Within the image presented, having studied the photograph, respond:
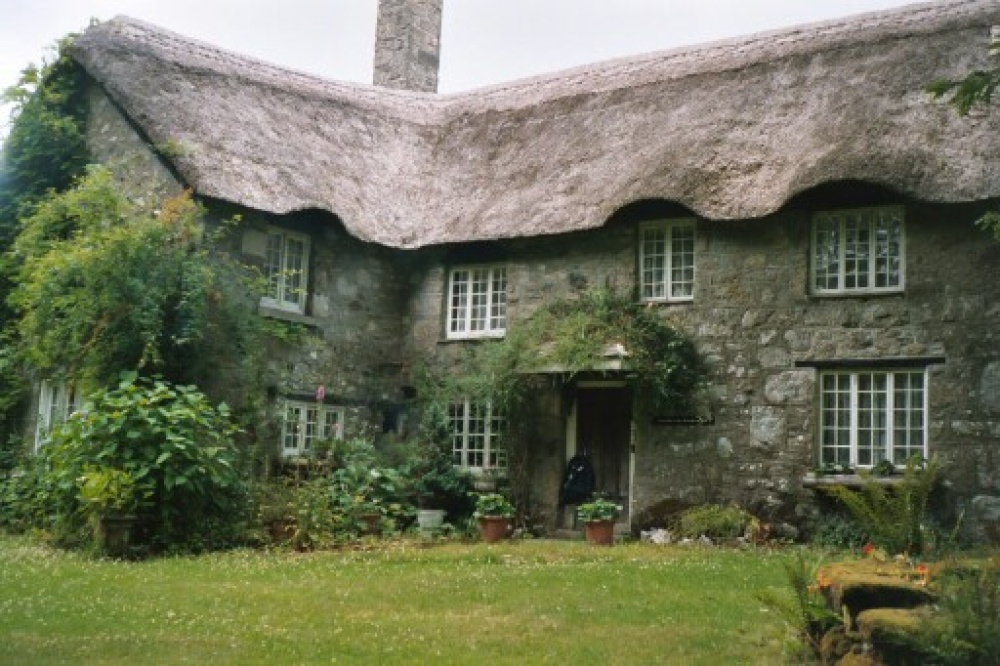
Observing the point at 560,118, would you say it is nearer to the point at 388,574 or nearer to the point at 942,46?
the point at 942,46

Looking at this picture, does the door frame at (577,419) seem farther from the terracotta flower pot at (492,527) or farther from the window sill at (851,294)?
the window sill at (851,294)

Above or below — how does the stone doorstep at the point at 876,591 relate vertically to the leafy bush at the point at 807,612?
above

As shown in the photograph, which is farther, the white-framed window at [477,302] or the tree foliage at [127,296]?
the white-framed window at [477,302]

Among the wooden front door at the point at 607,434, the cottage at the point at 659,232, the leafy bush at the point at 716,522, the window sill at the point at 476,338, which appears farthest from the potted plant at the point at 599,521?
the window sill at the point at 476,338

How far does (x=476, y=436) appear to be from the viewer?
16.5 metres

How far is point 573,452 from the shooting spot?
15695mm

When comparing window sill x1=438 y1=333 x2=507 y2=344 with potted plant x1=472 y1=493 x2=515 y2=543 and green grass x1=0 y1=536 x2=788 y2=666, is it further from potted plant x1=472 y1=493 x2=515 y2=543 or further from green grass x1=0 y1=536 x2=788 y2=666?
green grass x1=0 y1=536 x2=788 y2=666

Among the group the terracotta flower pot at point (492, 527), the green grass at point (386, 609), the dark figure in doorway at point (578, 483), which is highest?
the dark figure in doorway at point (578, 483)

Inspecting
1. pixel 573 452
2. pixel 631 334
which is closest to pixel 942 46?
pixel 631 334

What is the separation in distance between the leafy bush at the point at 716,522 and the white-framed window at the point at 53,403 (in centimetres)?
843

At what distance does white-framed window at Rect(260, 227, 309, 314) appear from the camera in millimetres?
15570

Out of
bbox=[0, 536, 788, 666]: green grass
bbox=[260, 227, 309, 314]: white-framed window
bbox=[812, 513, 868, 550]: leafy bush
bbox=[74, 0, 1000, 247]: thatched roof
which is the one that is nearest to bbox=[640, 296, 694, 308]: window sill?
bbox=[74, 0, 1000, 247]: thatched roof

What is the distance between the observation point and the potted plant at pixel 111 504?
11695 millimetres

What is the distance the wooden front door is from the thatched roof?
256 centimetres
